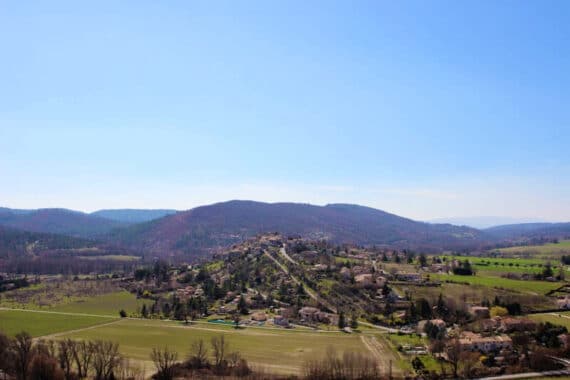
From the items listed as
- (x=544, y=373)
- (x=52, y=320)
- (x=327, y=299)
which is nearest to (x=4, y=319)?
(x=52, y=320)

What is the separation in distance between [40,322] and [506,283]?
82696 millimetres

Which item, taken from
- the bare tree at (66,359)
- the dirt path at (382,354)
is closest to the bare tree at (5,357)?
the bare tree at (66,359)

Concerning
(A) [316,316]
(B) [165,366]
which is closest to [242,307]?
(A) [316,316]

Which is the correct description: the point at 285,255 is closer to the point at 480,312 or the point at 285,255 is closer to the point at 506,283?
the point at 506,283

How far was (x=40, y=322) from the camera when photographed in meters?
68.6

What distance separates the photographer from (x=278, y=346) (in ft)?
176

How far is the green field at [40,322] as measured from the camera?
63.2 m

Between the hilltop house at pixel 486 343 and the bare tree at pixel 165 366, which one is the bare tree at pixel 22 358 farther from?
the hilltop house at pixel 486 343

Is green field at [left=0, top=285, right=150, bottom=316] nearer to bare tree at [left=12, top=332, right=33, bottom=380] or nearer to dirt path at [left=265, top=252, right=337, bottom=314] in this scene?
dirt path at [left=265, top=252, right=337, bottom=314]

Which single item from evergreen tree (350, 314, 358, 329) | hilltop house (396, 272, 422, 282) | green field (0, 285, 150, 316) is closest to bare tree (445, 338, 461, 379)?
evergreen tree (350, 314, 358, 329)

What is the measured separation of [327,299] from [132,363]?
4104cm

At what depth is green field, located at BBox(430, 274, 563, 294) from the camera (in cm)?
8219

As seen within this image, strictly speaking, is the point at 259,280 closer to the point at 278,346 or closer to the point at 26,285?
the point at 278,346

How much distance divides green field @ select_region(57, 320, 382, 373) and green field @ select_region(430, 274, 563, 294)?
1618 inches
